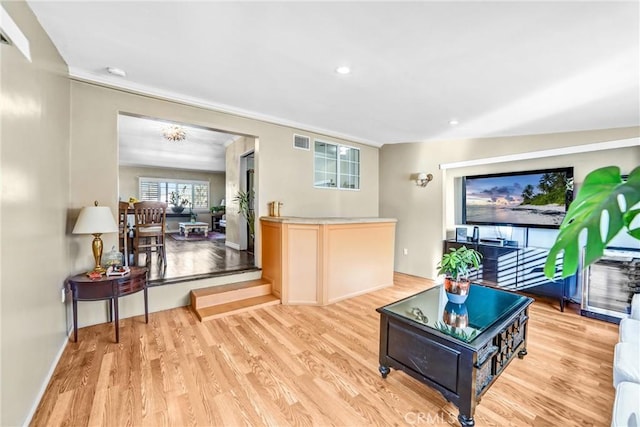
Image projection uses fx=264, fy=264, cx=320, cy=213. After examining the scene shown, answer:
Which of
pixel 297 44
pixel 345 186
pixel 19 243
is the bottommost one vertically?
pixel 19 243

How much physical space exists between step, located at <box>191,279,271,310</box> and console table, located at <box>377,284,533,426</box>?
2.02m

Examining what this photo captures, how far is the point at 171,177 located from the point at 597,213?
10983mm

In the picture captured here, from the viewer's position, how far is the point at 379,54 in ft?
7.10

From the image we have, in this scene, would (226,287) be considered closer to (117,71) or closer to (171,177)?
(117,71)

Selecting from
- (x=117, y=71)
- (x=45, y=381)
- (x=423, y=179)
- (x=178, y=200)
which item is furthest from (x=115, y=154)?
(x=178, y=200)

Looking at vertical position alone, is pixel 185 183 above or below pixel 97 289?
above

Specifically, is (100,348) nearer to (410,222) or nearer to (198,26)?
(198,26)

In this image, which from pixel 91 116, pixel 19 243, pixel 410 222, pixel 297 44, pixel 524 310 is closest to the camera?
pixel 19 243

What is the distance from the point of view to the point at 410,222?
5062 millimetres

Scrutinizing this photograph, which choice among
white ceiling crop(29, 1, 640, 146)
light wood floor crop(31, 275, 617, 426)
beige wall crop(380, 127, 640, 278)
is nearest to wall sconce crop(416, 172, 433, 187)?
beige wall crop(380, 127, 640, 278)

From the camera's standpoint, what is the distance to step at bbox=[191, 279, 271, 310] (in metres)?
3.16

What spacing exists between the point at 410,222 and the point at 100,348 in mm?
4692

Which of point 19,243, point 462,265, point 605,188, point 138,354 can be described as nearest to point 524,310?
point 462,265

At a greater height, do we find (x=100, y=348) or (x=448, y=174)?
(x=448, y=174)
